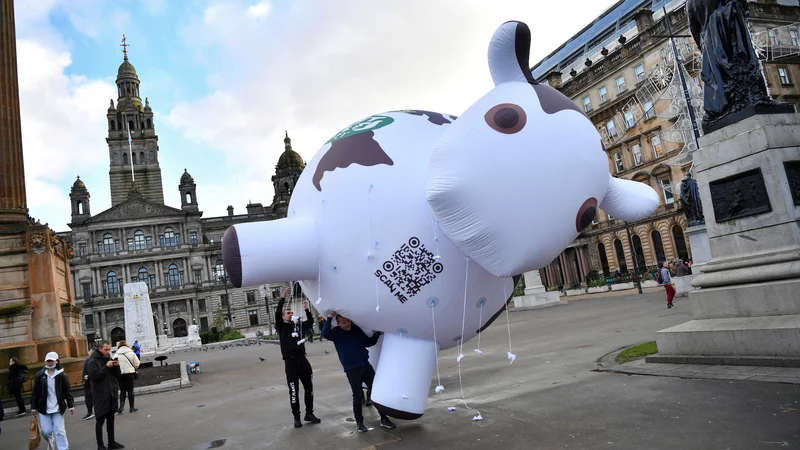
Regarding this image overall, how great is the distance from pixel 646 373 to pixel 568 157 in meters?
4.21

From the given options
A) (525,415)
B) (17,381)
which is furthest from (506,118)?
(17,381)

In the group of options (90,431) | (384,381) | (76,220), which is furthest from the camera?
(76,220)

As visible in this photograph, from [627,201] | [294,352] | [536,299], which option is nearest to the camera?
[627,201]

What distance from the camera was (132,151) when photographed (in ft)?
292

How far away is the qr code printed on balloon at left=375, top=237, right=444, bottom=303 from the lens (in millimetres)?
5129

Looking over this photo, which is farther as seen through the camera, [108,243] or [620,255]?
[108,243]

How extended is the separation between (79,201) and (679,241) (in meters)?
79.4

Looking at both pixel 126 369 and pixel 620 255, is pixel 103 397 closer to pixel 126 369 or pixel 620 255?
pixel 126 369

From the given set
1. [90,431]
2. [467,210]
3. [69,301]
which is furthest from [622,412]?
[69,301]

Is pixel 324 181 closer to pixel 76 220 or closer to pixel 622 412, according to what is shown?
pixel 622 412

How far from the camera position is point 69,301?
59.2 feet

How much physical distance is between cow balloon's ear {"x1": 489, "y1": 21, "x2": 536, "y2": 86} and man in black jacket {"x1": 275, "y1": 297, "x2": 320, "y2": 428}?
4.01 meters

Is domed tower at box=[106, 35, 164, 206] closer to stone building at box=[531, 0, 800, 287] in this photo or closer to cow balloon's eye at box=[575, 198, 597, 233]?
stone building at box=[531, 0, 800, 287]

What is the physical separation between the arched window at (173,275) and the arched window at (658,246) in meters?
65.2
